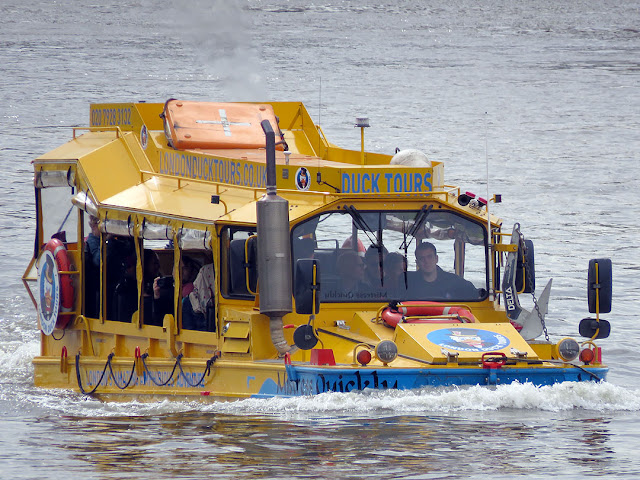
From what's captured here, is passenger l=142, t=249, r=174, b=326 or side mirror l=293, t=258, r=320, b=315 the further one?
passenger l=142, t=249, r=174, b=326

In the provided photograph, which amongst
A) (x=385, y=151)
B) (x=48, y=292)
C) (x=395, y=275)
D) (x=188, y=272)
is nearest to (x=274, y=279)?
(x=395, y=275)

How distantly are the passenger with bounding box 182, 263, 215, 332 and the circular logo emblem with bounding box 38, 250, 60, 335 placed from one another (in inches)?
86.2

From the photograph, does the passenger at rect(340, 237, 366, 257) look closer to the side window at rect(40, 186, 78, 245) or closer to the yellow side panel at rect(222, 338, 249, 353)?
the yellow side panel at rect(222, 338, 249, 353)

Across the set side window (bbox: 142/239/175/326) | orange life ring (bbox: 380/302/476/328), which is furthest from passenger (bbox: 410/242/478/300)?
side window (bbox: 142/239/175/326)

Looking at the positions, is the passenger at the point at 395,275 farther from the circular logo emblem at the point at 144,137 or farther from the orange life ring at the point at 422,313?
the circular logo emblem at the point at 144,137

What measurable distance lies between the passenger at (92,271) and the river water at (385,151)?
1.00m

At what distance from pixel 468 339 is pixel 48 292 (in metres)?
5.32

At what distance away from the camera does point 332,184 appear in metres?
14.0

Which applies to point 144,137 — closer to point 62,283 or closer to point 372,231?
point 62,283

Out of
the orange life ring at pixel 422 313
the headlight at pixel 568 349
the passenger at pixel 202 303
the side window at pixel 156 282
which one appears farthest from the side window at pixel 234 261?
the headlight at pixel 568 349

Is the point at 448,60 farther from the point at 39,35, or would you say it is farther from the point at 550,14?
the point at 550,14

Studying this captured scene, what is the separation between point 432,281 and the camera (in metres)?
14.3

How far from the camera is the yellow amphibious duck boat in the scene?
13125mm

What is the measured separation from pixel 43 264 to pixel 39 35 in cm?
5135
